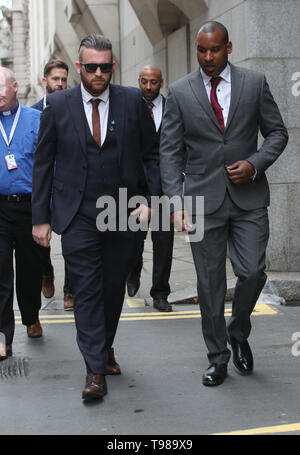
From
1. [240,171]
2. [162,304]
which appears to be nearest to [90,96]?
[240,171]

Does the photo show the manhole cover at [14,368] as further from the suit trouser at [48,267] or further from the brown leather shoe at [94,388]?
the suit trouser at [48,267]

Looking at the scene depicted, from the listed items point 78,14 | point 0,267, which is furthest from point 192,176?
point 78,14

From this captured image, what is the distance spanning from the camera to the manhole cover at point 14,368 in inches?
190

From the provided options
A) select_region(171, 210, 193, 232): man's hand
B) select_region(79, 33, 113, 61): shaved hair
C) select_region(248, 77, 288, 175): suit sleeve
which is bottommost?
select_region(171, 210, 193, 232): man's hand

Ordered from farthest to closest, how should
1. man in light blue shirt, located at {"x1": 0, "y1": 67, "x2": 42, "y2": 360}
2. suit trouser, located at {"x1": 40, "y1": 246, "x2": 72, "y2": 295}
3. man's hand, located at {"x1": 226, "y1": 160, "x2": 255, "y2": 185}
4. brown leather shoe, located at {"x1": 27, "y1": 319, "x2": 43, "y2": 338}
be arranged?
suit trouser, located at {"x1": 40, "y1": 246, "x2": 72, "y2": 295}, brown leather shoe, located at {"x1": 27, "y1": 319, "x2": 43, "y2": 338}, man in light blue shirt, located at {"x1": 0, "y1": 67, "x2": 42, "y2": 360}, man's hand, located at {"x1": 226, "y1": 160, "x2": 255, "y2": 185}

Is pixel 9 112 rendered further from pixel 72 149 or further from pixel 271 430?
pixel 271 430

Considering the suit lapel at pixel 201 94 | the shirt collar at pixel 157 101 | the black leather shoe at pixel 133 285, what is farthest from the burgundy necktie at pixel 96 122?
the black leather shoe at pixel 133 285

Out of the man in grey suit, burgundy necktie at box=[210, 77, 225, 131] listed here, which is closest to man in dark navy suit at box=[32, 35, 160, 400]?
the man in grey suit

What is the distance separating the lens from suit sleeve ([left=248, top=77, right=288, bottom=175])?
178 inches

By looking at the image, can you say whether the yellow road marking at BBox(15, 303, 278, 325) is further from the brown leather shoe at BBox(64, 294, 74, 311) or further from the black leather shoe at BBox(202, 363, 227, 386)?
the black leather shoe at BBox(202, 363, 227, 386)

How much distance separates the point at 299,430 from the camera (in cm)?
368

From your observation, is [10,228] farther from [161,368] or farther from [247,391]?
[247,391]

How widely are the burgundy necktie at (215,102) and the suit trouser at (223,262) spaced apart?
1.51ft

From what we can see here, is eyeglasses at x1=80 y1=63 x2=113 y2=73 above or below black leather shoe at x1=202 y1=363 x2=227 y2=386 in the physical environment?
above
